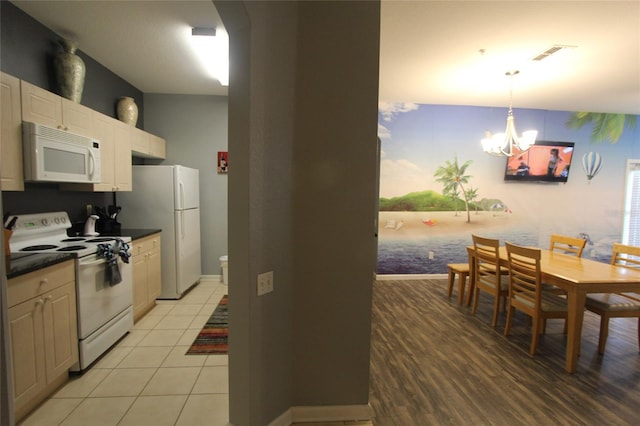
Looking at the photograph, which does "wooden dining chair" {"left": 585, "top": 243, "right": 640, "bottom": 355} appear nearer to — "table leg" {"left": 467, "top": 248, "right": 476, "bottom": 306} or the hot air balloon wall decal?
"table leg" {"left": 467, "top": 248, "right": 476, "bottom": 306}

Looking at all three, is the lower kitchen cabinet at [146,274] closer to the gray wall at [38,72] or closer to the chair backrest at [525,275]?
the gray wall at [38,72]

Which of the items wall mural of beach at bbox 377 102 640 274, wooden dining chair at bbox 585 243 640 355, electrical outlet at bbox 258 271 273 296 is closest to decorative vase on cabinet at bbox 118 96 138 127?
electrical outlet at bbox 258 271 273 296

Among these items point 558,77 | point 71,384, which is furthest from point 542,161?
point 71,384

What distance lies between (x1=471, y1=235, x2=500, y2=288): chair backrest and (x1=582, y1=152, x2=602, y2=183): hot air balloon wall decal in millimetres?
3454

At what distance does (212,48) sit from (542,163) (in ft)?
18.0

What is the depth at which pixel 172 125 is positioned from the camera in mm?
4383

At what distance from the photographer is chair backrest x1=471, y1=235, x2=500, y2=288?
312 centimetres

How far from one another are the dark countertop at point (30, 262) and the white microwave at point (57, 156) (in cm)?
58

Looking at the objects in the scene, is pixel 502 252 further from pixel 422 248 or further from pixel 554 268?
pixel 422 248

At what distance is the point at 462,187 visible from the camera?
4926 mm

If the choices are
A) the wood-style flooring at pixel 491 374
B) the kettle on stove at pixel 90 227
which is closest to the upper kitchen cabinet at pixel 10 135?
the kettle on stove at pixel 90 227

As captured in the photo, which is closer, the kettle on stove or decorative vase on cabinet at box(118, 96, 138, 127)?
the kettle on stove

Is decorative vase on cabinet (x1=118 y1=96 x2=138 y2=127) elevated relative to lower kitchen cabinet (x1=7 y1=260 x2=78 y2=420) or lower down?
elevated

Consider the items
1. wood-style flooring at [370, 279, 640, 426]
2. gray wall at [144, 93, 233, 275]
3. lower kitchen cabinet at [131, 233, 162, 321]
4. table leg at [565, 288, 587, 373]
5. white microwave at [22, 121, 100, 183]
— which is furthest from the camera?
gray wall at [144, 93, 233, 275]
